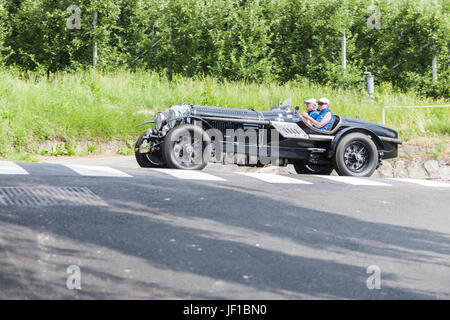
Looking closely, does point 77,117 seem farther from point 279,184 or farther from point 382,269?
point 382,269

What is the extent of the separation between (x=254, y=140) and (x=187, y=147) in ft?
4.17

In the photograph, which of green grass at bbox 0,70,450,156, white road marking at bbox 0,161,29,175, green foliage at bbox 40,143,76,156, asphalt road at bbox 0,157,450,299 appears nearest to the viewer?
asphalt road at bbox 0,157,450,299

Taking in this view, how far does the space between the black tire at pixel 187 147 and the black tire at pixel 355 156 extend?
2.63 meters

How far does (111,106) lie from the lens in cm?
1944

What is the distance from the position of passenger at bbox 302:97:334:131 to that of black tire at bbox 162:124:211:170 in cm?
215

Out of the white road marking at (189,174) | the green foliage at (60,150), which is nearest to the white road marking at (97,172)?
the white road marking at (189,174)

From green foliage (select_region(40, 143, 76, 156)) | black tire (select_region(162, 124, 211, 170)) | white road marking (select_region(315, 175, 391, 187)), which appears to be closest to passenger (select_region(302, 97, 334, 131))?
white road marking (select_region(315, 175, 391, 187))

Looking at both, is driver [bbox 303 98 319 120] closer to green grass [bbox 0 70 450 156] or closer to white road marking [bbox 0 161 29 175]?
white road marking [bbox 0 161 29 175]

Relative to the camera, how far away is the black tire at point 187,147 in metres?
10.7

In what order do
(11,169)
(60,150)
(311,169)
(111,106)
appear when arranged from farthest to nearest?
(111,106), (60,150), (311,169), (11,169)

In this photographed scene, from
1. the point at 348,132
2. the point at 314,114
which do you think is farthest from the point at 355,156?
the point at 314,114

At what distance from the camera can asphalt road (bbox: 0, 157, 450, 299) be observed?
5.27 m

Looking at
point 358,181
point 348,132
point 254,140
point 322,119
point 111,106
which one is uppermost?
point 111,106

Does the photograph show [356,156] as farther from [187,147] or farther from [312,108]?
[187,147]
